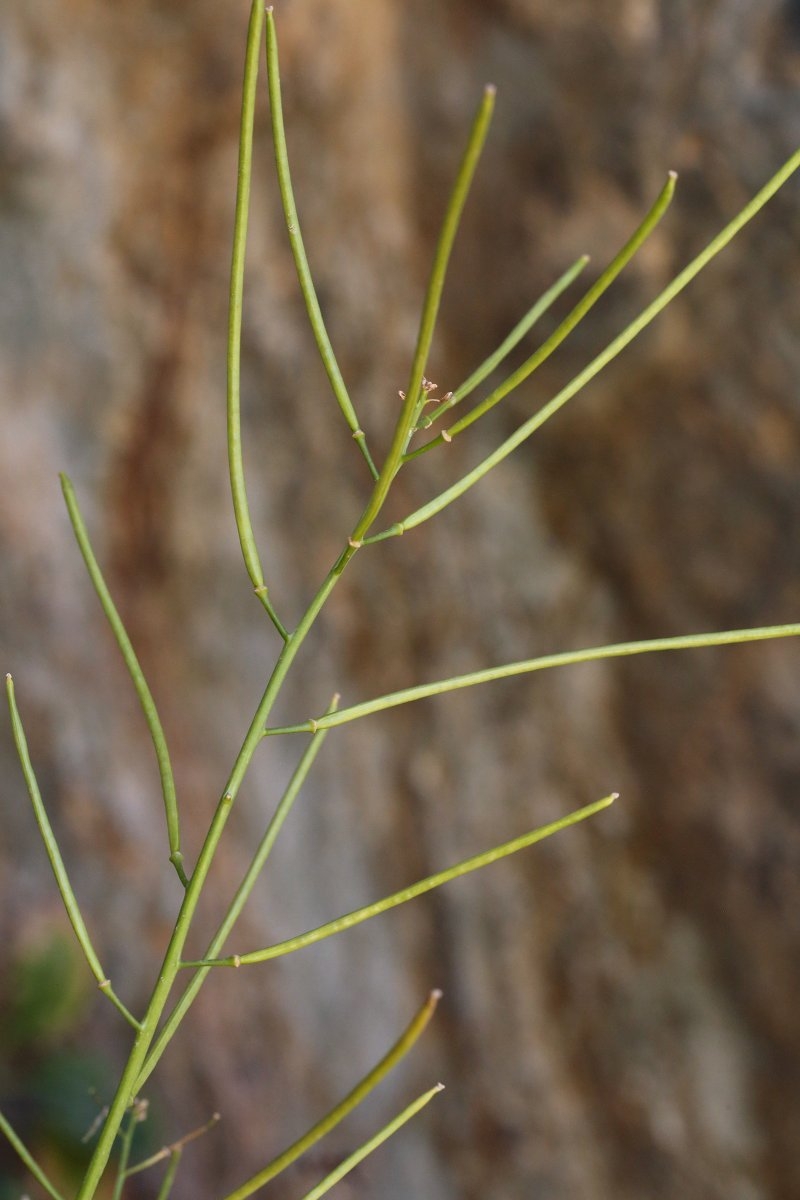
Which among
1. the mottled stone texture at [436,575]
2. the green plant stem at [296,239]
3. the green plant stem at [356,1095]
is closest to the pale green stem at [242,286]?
the green plant stem at [296,239]

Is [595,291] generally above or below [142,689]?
above

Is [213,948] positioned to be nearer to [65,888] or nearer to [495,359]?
[65,888]

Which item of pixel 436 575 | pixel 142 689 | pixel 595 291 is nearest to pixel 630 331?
pixel 595 291

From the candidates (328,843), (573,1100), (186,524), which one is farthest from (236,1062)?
(186,524)

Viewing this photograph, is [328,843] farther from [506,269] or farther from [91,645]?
[506,269]

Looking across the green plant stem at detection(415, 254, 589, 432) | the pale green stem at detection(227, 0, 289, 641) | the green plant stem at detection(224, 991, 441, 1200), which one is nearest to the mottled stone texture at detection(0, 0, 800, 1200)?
the green plant stem at detection(415, 254, 589, 432)

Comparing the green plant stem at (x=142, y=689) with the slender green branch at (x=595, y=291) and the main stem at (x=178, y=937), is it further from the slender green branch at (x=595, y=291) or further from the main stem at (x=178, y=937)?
the slender green branch at (x=595, y=291)
